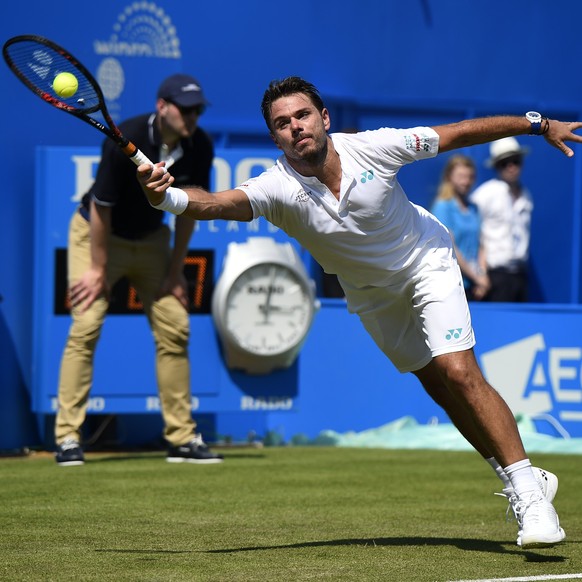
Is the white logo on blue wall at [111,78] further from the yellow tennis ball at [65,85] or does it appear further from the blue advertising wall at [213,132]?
the yellow tennis ball at [65,85]

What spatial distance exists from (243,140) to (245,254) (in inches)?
69.1

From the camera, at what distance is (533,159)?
13.8 m

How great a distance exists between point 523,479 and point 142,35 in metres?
5.73

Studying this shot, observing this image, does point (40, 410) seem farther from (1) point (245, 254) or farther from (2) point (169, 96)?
(2) point (169, 96)

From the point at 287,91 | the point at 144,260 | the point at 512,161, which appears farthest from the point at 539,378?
the point at 287,91

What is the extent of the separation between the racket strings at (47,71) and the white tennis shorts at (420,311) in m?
1.38

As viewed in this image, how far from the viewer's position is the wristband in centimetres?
521

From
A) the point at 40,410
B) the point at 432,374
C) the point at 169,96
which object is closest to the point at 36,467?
the point at 40,410

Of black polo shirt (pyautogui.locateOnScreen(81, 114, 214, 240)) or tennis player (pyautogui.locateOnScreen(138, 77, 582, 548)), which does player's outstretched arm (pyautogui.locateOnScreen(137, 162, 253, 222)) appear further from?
black polo shirt (pyautogui.locateOnScreen(81, 114, 214, 240))

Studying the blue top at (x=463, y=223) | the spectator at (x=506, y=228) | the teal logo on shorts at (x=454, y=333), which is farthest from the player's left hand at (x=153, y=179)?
the spectator at (x=506, y=228)

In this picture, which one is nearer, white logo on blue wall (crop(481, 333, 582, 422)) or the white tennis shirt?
the white tennis shirt

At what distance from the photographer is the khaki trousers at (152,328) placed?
853cm

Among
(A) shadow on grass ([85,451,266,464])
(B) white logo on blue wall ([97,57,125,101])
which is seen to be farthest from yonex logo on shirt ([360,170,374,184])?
(B) white logo on blue wall ([97,57,125,101])

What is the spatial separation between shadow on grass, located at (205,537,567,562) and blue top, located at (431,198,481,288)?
6.18 m
